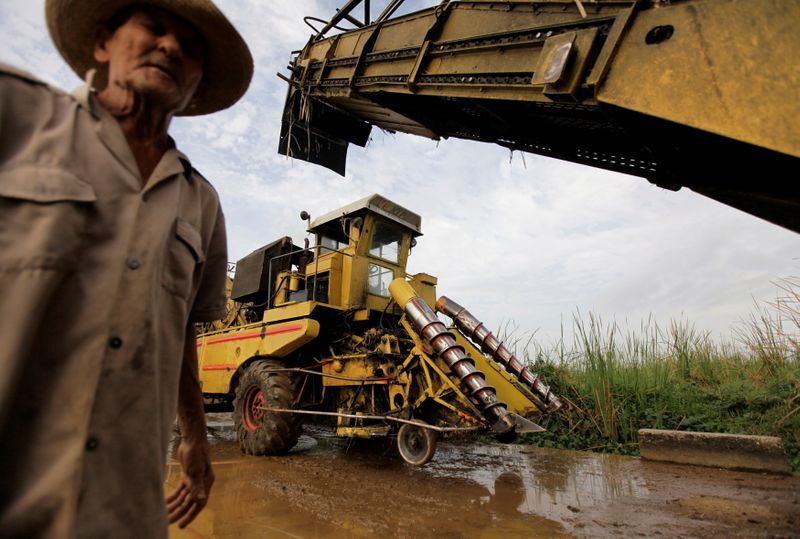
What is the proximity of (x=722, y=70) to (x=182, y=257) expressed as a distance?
6.79 ft

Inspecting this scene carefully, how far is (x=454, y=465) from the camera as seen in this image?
5.51m

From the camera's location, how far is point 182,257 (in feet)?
3.49

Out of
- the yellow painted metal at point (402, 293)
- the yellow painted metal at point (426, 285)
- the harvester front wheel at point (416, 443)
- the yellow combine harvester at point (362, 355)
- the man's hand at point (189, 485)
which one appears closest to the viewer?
the man's hand at point (189, 485)

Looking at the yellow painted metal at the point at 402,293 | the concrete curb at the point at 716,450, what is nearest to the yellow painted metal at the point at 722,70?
the yellow painted metal at the point at 402,293

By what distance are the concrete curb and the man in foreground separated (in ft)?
19.8

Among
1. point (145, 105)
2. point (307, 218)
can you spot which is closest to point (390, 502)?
point (145, 105)

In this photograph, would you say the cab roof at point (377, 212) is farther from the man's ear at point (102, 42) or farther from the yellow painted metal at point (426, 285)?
the man's ear at point (102, 42)

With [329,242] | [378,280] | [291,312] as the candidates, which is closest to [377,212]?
[378,280]

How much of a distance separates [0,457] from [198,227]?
24.0 inches

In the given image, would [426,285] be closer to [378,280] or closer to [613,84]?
[378,280]

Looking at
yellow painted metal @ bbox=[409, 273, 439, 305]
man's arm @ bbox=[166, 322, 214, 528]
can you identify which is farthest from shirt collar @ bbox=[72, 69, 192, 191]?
yellow painted metal @ bbox=[409, 273, 439, 305]

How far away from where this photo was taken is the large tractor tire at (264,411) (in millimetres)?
5785

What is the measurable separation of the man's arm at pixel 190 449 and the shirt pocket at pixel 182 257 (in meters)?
0.31

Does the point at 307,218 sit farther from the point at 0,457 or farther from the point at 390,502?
the point at 0,457
